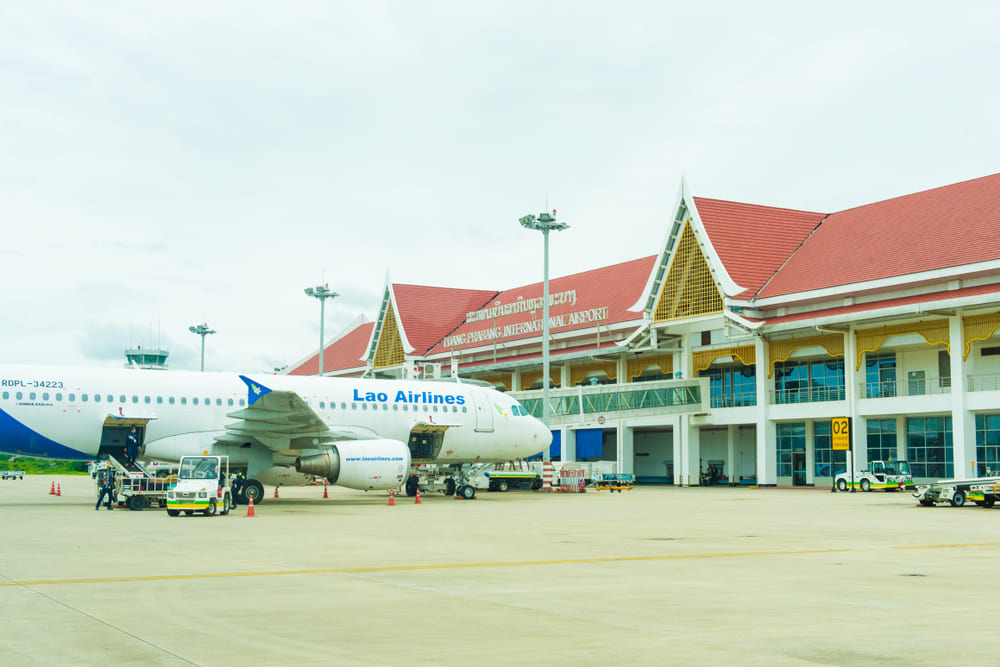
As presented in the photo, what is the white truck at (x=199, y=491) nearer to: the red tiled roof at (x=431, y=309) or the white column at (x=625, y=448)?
the white column at (x=625, y=448)

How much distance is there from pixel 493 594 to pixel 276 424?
61.0ft

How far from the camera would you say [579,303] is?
62625 millimetres

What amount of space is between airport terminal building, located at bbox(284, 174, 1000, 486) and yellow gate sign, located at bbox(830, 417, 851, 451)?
0.33 m

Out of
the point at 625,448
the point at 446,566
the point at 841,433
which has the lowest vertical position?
the point at 446,566

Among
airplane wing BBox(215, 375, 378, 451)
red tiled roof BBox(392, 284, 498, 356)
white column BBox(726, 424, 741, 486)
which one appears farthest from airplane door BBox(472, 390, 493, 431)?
red tiled roof BBox(392, 284, 498, 356)

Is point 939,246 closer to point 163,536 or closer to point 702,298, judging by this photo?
point 702,298

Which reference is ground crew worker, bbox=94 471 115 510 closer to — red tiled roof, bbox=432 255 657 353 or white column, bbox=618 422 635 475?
white column, bbox=618 422 635 475

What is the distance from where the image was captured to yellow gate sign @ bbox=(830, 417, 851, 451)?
145 ft

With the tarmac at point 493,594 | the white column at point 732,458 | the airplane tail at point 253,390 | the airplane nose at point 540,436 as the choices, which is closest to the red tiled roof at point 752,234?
the white column at point 732,458

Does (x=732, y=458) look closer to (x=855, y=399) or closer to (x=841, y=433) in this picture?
(x=841, y=433)

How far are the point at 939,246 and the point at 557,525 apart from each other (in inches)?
1169

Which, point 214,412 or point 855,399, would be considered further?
point 855,399

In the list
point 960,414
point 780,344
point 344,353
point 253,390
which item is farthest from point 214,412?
point 344,353

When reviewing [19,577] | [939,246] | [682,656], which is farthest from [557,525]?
[939,246]
